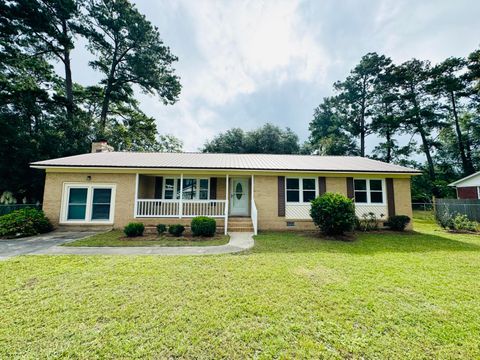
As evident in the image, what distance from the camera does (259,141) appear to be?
93.3 ft

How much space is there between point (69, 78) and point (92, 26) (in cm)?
557

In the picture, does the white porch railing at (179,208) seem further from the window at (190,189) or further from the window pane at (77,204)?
the window pane at (77,204)

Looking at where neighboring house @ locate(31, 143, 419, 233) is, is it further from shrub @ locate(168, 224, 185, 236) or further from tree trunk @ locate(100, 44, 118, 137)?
tree trunk @ locate(100, 44, 118, 137)

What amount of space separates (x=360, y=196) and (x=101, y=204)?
1373 cm

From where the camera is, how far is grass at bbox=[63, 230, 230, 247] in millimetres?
7415

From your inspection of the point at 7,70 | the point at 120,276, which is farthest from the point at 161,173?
the point at 7,70

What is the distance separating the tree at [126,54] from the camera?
64.6 ft

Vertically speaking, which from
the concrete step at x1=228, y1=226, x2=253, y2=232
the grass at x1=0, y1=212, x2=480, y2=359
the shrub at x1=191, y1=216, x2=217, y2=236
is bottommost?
the grass at x1=0, y1=212, x2=480, y2=359

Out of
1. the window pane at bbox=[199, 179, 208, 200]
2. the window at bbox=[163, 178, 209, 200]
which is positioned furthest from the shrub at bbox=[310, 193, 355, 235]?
the window at bbox=[163, 178, 209, 200]

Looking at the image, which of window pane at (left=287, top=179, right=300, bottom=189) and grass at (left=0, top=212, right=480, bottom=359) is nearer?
grass at (left=0, top=212, right=480, bottom=359)

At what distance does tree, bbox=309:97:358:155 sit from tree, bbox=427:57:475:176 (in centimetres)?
1053

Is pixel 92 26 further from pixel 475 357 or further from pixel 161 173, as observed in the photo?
pixel 475 357

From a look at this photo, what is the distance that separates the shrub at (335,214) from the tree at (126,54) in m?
19.9

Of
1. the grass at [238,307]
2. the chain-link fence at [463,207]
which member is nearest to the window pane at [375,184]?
the chain-link fence at [463,207]
